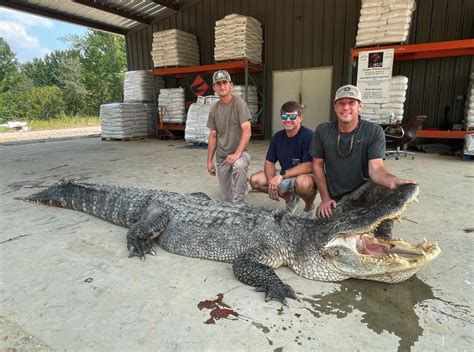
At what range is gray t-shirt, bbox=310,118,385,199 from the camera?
91.6 inches

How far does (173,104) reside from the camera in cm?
1080

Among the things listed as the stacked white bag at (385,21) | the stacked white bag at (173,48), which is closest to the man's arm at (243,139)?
the stacked white bag at (385,21)

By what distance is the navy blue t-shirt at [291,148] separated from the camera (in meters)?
3.07

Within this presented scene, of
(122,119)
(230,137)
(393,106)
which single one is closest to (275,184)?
(230,137)

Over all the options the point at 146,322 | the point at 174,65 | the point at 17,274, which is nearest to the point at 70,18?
the point at 174,65

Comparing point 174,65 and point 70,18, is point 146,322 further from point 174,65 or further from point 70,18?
point 70,18

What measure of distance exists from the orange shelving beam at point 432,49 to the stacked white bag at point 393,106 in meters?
0.75

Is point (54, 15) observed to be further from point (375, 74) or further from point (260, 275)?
point (260, 275)

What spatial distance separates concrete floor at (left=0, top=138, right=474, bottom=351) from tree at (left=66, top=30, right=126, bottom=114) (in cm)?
3330

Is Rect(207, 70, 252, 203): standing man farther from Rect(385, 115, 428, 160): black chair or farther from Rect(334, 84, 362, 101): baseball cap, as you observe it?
Rect(385, 115, 428, 160): black chair

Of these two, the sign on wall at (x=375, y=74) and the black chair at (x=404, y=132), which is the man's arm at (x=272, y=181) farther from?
the sign on wall at (x=375, y=74)

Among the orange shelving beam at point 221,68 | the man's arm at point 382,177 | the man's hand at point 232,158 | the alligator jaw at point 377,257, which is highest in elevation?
the orange shelving beam at point 221,68

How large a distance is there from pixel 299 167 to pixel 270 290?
136 cm

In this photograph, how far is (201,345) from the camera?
5.01ft
